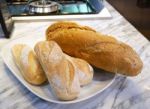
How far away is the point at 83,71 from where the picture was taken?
1.39ft

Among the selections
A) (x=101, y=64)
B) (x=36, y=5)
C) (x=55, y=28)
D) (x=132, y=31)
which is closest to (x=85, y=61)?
(x=101, y=64)

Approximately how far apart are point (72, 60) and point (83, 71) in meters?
0.03

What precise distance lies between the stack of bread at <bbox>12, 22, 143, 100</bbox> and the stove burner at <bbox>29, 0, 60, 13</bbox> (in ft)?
1.13

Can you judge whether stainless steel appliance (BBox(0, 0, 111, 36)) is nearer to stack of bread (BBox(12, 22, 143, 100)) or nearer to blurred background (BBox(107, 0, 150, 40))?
stack of bread (BBox(12, 22, 143, 100))

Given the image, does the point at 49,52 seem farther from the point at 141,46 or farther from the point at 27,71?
the point at 141,46

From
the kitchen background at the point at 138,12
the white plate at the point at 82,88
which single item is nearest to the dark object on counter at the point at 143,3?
the kitchen background at the point at 138,12

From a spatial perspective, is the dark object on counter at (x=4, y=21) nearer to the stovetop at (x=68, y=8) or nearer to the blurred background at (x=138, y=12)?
the stovetop at (x=68, y=8)

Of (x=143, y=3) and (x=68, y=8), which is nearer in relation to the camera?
(x=68, y=8)

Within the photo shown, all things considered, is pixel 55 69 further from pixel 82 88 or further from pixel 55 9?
pixel 55 9

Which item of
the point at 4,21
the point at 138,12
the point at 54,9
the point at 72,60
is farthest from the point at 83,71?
the point at 138,12

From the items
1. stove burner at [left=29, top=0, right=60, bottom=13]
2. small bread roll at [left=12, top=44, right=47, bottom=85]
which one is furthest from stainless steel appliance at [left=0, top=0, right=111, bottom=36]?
small bread roll at [left=12, top=44, right=47, bottom=85]

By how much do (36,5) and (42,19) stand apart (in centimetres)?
10

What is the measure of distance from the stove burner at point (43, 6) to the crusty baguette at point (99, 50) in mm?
334

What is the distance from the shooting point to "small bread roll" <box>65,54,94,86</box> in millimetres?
420
